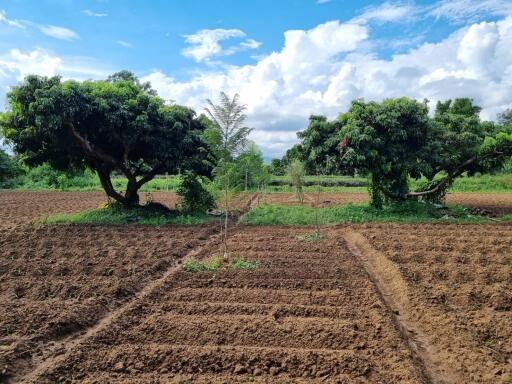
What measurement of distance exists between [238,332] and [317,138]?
12.5m

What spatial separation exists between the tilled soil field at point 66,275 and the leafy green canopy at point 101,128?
9.48ft

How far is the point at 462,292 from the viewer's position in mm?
7020

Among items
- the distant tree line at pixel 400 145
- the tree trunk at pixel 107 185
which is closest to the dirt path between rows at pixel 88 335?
the tree trunk at pixel 107 185

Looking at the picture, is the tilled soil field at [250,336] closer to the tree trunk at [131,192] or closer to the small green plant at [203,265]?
the small green plant at [203,265]

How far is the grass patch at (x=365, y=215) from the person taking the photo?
15250 mm

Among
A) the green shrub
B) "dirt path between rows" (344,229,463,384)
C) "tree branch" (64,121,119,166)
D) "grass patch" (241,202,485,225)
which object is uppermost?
"tree branch" (64,121,119,166)

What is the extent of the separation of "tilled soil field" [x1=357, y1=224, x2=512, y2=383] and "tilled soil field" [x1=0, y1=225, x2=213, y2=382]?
4.65m

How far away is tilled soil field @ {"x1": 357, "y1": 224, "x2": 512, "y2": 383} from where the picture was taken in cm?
498

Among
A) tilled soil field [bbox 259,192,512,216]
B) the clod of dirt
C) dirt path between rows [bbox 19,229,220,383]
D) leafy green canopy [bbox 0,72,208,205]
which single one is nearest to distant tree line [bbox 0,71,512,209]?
leafy green canopy [bbox 0,72,208,205]

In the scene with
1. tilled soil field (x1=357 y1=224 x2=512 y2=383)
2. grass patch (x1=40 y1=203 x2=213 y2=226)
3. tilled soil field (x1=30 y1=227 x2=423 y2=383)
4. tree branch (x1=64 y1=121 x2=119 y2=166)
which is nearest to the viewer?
tilled soil field (x1=30 y1=227 x2=423 y2=383)

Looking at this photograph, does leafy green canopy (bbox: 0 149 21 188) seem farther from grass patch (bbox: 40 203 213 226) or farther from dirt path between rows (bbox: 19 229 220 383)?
dirt path between rows (bbox: 19 229 220 383)

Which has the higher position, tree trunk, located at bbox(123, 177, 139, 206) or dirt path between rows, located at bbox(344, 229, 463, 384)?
tree trunk, located at bbox(123, 177, 139, 206)

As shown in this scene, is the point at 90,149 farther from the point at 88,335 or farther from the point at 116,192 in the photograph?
the point at 88,335

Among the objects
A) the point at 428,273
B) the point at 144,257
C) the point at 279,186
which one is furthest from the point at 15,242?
the point at 279,186
